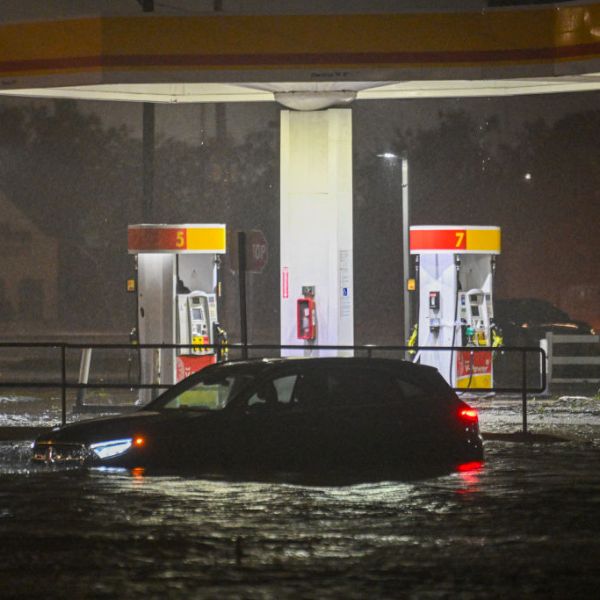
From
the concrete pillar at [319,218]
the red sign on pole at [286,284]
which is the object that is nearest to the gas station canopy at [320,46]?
the concrete pillar at [319,218]

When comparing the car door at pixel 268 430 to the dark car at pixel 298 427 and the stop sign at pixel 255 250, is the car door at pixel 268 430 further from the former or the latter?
the stop sign at pixel 255 250

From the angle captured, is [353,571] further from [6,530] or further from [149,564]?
[6,530]

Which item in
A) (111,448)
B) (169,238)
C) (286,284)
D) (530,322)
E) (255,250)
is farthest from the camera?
(530,322)

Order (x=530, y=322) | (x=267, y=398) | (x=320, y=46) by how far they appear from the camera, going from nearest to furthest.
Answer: (x=267, y=398) < (x=320, y=46) < (x=530, y=322)

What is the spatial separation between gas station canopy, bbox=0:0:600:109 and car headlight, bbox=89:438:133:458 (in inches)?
372

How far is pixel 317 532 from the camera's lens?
10305 millimetres

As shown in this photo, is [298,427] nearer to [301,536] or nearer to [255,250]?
[301,536]

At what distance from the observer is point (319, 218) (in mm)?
23438

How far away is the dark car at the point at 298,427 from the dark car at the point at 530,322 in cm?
2135

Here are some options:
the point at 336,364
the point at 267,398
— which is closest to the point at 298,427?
the point at 267,398

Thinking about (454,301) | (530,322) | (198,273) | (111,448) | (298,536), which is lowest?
(298,536)

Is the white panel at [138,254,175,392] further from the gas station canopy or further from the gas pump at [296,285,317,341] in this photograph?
the gas station canopy

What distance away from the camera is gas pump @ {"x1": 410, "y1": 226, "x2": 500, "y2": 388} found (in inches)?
974

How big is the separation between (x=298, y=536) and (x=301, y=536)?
2 centimetres
